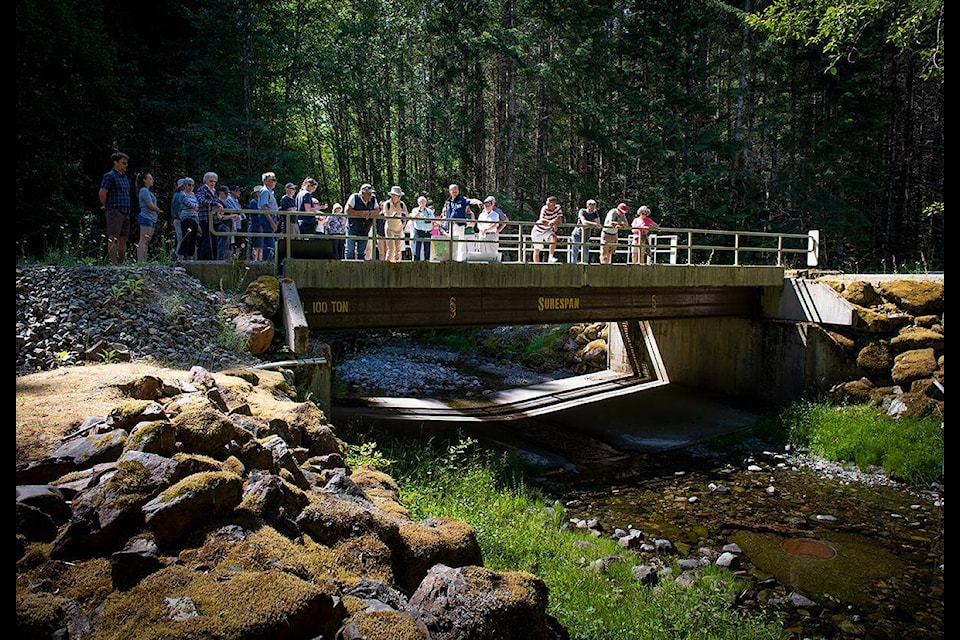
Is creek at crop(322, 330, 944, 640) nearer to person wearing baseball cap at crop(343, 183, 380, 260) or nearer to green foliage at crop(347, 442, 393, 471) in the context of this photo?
green foliage at crop(347, 442, 393, 471)

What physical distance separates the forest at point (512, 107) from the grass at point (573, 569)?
50.7 feet

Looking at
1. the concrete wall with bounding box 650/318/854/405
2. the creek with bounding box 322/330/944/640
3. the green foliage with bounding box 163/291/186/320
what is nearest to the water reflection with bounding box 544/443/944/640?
the creek with bounding box 322/330/944/640

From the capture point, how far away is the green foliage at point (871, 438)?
43.3 feet

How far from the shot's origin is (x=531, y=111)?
36.9 m

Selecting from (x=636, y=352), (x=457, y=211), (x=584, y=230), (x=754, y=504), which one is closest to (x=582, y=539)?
(x=754, y=504)

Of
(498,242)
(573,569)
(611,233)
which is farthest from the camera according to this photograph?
(611,233)

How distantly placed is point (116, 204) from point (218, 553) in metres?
9.26

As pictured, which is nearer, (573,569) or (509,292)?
(573,569)

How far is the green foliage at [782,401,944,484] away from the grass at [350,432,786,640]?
7.18 m

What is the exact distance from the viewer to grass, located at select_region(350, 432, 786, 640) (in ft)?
22.5

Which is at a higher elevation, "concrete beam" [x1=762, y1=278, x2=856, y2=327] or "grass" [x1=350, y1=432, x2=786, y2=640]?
"concrete beam" [x1=762, y1=278, x2=856, y2=327]

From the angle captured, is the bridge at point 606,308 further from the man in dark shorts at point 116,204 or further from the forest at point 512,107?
the forest at point 512,107

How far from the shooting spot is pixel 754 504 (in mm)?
11648

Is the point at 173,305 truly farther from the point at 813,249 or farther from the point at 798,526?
the point at 813,249
